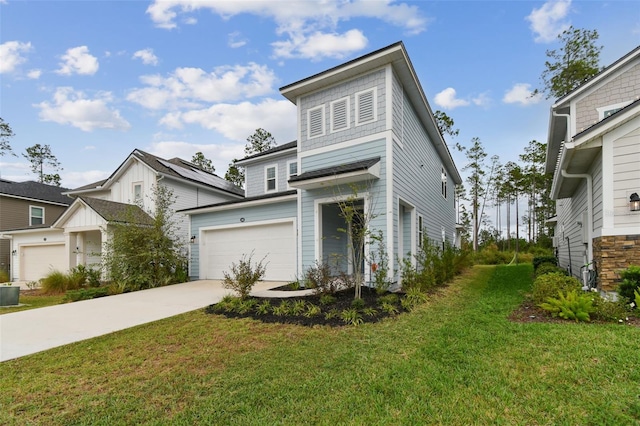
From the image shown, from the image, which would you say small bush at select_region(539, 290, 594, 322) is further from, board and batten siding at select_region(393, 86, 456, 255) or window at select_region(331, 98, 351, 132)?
window at select_region(331, 98, 351, 132)

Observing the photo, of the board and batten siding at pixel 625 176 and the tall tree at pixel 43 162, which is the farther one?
the tall tree at pixel 43 162

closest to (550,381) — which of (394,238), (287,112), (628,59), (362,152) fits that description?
(394,238)

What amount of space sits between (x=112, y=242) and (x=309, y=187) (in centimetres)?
822

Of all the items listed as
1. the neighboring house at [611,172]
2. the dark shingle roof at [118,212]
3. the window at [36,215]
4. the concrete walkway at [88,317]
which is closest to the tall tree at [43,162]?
the window at [36,215]

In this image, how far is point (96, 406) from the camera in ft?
9.34

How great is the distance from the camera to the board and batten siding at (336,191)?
27.2 ft

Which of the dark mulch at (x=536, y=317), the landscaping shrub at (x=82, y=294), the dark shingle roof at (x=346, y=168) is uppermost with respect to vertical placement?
the dark shingle roof at (x=346, y=168)

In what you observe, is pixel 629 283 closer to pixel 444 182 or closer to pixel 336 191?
pixel 336 191

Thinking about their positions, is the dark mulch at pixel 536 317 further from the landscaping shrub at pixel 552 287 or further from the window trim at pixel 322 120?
the window trim at pixel 322 120

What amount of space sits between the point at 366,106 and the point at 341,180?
2310 millimetres

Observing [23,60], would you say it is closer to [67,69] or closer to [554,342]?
[67,69]

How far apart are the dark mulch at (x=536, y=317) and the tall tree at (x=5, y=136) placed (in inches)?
1359

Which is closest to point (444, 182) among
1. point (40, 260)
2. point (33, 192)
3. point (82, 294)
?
point (82, 294)

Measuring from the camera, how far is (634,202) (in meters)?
5.58
